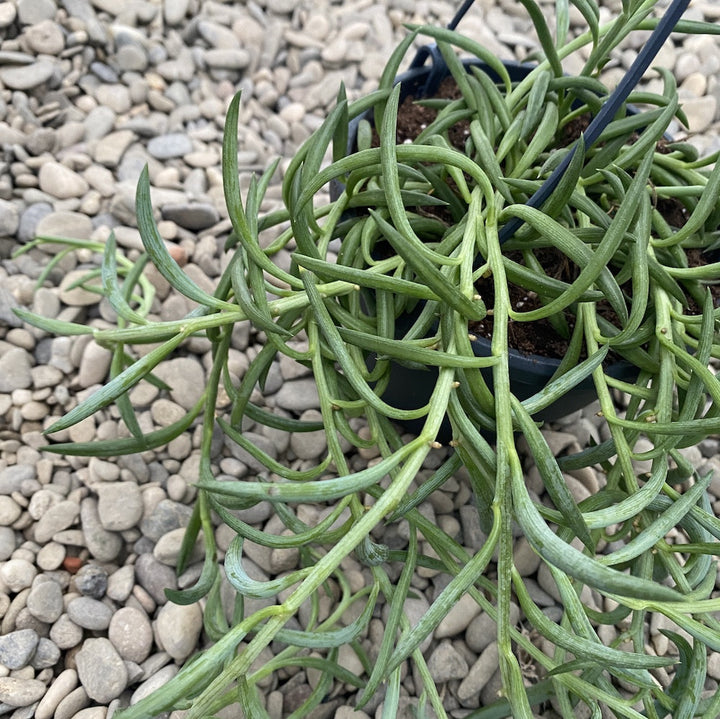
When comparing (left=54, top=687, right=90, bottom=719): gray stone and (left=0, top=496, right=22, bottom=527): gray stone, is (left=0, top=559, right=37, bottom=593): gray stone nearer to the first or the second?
(left=0, top=496, right=22, bottom=527): gray stone

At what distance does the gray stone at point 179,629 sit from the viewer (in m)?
0.90

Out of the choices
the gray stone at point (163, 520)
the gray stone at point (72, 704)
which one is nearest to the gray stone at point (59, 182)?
the gray stone at point (163, 520)

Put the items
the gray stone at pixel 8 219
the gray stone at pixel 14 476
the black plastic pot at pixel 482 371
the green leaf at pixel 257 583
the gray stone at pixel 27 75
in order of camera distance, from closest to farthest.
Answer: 1. the green leaf at pixel 257 583
2. the black plastic pot at pixel 482 371
3. the gray stone at pixel 14 476
4. the gray stone at pixel 8 219
5. the gray stone at pixel 27 75

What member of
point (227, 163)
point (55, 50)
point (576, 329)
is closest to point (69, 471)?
point (227, 163)

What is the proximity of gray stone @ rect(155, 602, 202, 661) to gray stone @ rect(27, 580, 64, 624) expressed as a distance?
0.13 meters

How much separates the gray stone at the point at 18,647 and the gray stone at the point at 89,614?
5cm

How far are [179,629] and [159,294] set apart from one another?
2.00ft

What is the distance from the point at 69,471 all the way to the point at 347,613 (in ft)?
1.59

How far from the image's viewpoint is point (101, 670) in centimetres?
87

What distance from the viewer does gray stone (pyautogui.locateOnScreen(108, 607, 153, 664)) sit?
898mm

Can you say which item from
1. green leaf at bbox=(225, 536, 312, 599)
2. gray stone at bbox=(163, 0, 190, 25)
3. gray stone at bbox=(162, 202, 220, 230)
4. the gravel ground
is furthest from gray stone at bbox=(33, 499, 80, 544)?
gray stone at bbox=(163, 0, 190, 25)

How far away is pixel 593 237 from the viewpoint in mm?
806

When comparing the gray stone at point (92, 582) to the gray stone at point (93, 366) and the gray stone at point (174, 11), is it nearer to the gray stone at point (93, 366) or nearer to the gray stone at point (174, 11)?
the gray stone at point (93, 366)

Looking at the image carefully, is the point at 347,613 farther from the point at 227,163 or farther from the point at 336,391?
the point at 227,163
